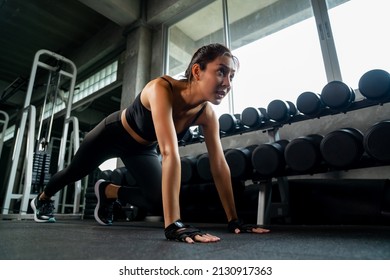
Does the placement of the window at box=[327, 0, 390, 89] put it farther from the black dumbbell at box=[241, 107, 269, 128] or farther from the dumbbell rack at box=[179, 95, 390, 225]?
the black dumbbell at box=[241, 107, 269, 128]

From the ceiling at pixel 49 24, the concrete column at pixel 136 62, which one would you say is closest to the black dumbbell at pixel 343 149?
the concrete column at pixel 136 62

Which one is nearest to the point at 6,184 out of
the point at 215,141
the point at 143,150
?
the point at 143,150

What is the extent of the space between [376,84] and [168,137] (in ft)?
4.05

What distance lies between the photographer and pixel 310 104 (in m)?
1.72

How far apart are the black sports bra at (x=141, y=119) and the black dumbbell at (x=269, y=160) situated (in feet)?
1.82

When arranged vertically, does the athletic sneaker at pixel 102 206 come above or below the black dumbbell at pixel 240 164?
below

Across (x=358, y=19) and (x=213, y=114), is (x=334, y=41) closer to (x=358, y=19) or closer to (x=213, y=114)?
(x=358, y=19)

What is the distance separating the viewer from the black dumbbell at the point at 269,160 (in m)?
1.61

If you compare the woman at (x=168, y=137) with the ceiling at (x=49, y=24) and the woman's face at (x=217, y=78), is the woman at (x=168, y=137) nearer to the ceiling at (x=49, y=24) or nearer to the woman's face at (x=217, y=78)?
the woman's face at (x=217, y=78)

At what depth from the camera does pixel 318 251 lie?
2.42 ft

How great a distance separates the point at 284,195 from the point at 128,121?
108 centimetres

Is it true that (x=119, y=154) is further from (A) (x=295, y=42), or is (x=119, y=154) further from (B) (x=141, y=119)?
(A) (x=295, y=42)

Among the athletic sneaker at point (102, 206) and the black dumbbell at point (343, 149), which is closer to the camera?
the black dumbbell at point (343, 149)

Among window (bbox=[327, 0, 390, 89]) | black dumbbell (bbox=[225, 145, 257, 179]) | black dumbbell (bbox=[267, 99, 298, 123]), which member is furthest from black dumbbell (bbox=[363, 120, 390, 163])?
window (bbox=[327, 0, 390, 89])
